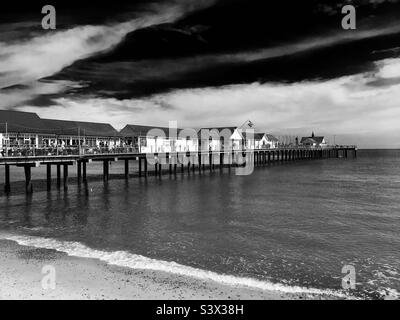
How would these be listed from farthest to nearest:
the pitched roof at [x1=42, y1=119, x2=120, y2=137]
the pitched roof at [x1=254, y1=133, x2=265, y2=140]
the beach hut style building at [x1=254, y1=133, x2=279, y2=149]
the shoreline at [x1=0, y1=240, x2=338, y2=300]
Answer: the pitched roof at [x1=254, y1=133, x2=265, y2=140] < the beach hut style building at [x1=254, y1=133, x2=279, y2=149] < the pitched roof at [x1=42, y1=119, x2=120, y2=137] < the shoreline at [x1=0, y1=240, x2=338, y2=300]

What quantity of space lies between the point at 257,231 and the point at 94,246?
746cm

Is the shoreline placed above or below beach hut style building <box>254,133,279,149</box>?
below

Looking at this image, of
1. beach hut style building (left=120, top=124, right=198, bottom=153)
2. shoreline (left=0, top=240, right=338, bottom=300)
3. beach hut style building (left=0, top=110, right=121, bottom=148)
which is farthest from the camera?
beach hut style building (left=120, top=124, right=198, bottom=153)

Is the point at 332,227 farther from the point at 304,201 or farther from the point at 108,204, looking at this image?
the point at 108,204

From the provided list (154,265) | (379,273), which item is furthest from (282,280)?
(154,265)

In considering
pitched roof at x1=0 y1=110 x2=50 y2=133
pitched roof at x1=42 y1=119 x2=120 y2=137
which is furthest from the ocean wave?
pitched roof at x1=42 y1=119 x2=120 y2=137

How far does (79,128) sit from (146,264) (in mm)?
30008

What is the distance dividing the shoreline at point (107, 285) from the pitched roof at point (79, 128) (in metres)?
27.2

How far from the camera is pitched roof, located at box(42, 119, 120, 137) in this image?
38.0 m

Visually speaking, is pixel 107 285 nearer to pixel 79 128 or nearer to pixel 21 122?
pixel 79 128

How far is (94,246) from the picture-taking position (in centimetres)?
1283

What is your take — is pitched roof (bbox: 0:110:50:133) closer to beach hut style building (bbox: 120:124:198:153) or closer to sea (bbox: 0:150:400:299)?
sea (bbox: 0:150:400:299)

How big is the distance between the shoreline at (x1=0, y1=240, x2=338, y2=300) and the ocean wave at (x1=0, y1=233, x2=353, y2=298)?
0.83 ft
